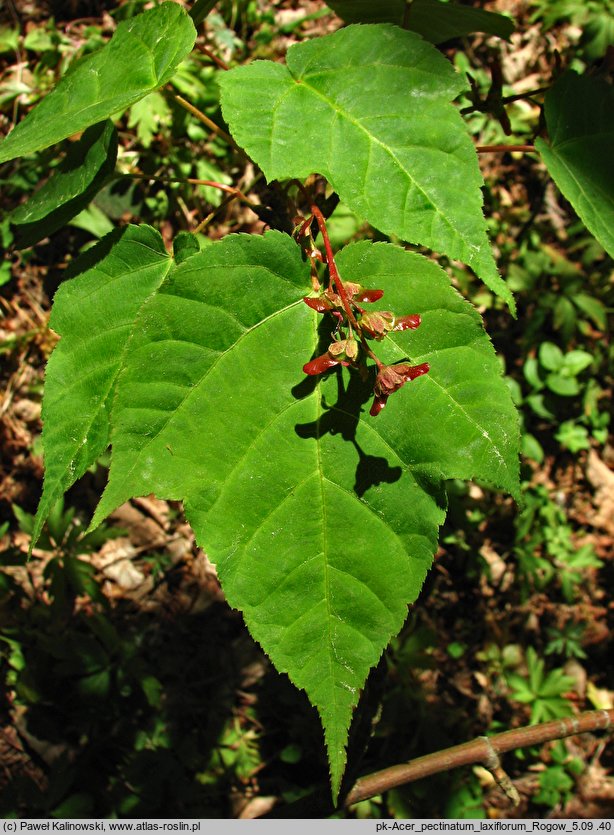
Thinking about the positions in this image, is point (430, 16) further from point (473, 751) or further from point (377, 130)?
point (473, 751)

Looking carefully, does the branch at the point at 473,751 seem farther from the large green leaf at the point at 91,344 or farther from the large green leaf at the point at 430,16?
the large green leaf at the point at 430,16

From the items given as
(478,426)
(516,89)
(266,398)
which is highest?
(266,398)

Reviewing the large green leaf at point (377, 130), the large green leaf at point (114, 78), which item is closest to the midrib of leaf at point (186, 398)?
the large green leaf at point (377, 130)

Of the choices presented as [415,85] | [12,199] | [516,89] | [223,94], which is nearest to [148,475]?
[223,94]

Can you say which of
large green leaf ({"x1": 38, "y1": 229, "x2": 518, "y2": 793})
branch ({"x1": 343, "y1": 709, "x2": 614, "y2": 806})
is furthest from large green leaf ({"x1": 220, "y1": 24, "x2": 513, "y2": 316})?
branch ({"x1": 343, "y1": 709, "x2": 614, "y2": 806})

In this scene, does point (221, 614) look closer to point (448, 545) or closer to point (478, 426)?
point (448, 545)

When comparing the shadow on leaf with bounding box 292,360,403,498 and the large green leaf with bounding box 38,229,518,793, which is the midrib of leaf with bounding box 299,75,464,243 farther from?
the shadow on leaf with bounding box 292,360,403,498

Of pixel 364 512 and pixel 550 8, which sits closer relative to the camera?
pixel 364 512
